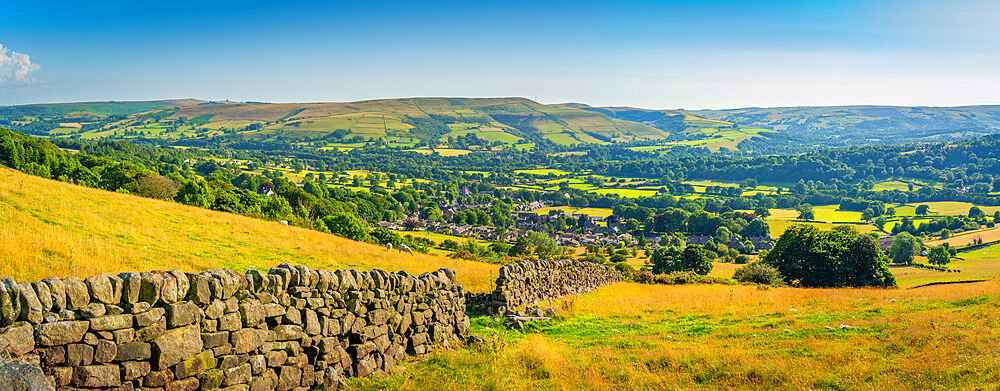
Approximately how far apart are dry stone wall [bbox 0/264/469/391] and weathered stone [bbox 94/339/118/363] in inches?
0.4

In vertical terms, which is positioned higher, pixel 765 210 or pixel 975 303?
pixel 975 303

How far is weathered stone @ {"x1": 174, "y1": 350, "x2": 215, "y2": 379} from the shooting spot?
6.28m

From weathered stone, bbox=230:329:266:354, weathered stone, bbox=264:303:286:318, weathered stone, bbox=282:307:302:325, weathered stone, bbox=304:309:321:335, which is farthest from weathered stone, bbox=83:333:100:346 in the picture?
weathered stone, bbox=304:309:321:335

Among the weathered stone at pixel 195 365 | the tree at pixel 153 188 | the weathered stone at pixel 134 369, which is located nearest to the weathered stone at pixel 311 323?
the weathered stone at pixel 195 365

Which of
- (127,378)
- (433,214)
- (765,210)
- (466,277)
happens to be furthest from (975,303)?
(765,210)

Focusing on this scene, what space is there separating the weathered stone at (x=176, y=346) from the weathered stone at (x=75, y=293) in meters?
0.86

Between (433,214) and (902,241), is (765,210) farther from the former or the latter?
(433,214)

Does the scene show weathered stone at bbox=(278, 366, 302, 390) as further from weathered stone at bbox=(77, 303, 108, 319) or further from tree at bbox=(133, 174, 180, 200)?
tree at bbox=(133, 174, 180, 200)

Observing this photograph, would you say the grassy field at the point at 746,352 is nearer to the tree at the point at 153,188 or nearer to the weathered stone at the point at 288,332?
the weathered stone at the point at 288,332

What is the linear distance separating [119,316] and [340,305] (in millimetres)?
3312

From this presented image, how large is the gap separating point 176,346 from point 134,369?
47 centimetres

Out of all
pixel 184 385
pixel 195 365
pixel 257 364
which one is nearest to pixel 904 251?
pixel 257 364

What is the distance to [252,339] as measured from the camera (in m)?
7.07

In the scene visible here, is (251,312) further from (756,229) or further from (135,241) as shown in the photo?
(756,229)
